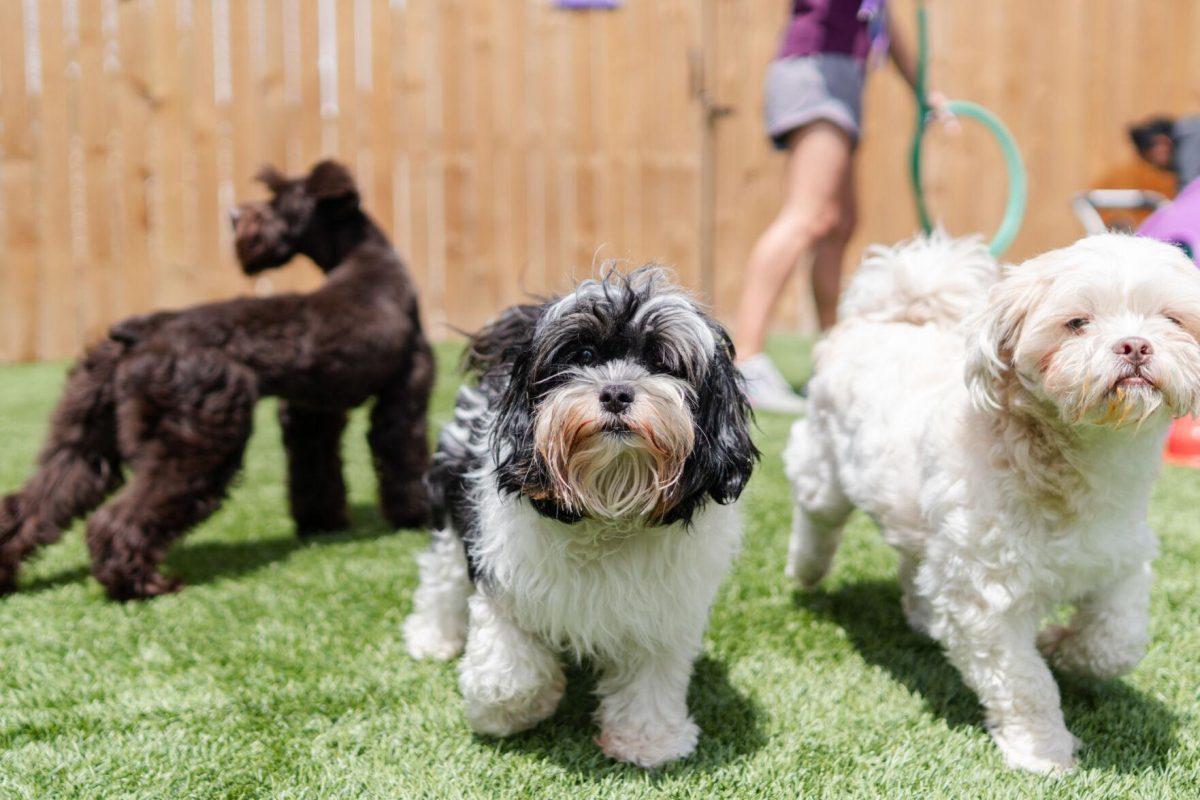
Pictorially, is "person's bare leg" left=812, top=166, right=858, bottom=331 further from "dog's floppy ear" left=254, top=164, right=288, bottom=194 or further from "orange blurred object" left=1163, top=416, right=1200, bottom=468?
"dog's floppy ear" left=254, top=164, right=288, bottom=194

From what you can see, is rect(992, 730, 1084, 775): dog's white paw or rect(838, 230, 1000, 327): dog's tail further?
rect(838, 230, 1000, 327): dog's tail

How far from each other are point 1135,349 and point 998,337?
1.01 ft

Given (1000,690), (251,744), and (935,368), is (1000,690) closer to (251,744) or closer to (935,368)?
(935,368)

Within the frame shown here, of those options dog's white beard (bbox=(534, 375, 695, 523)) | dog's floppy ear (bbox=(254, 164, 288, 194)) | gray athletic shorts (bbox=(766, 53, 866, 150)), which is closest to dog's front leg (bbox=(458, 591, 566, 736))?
dog's white beard (bbox=(534, 375, 695, 523))

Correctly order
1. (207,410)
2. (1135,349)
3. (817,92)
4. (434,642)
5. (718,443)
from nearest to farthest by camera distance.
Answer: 1. (1135,349)
2. (718,443)
3. (434,642)
4. (207,410)
5. (817,92)

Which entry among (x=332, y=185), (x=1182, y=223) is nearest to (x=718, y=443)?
(x=332, y=185)

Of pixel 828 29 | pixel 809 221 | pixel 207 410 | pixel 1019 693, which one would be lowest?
pixel 1019 693

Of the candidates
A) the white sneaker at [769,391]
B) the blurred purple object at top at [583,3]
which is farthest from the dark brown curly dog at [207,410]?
the blurred purple object at top at [583,3]

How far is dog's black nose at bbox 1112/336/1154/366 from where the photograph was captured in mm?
2186

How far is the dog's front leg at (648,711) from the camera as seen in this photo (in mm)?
2547

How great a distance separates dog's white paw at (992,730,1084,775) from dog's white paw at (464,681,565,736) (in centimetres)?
110

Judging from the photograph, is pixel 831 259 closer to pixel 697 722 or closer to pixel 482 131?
pixel 482 131

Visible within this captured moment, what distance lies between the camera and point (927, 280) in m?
3.35

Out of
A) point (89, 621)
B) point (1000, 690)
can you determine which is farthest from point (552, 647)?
point (89, 621)
